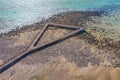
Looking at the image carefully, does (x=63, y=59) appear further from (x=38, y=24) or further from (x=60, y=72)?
(x=38, y=24)

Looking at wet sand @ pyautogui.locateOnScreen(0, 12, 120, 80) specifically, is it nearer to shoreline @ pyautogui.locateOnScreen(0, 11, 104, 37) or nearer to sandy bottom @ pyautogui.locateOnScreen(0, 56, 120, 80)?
sandy bottom @ pyautogui.locateOnScreen(0, 56, 120, 80)

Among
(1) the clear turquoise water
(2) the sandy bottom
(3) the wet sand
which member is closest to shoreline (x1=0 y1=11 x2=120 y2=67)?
(3) the wet sand

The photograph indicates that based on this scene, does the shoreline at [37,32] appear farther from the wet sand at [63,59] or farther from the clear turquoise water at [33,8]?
the clear turquoise water at [33,8]

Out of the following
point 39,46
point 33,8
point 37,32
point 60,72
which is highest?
point 33,8

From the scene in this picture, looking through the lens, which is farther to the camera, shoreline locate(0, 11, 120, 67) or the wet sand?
shoreline locate(0, 11, 120, 67)

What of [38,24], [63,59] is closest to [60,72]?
[63,59]

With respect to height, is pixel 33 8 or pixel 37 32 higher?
pixel 33 8

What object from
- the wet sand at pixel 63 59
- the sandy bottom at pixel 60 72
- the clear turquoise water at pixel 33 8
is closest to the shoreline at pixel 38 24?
the wet sand at pixel 63 59
